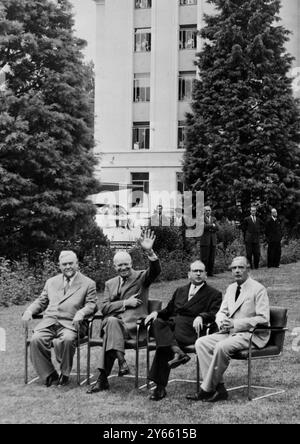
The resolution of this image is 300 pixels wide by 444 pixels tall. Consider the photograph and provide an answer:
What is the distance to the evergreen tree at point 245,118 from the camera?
1099 inches

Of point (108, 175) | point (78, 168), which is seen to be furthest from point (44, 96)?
point (108, 175)

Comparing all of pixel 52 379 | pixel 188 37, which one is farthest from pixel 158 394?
pixel 188 37

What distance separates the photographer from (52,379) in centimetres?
835

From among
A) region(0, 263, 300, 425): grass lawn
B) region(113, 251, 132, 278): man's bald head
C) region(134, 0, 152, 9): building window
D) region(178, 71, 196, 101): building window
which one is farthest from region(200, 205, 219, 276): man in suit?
region(134, 0, 152, 9): building window

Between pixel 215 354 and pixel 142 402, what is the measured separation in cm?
85

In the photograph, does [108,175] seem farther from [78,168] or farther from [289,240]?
[78,168]

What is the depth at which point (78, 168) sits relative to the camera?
17.6 metres

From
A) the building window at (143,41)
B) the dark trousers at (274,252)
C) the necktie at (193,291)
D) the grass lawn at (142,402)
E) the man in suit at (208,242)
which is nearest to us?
the grass lawn at (142,402)

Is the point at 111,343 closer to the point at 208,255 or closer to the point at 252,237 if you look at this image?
the point at 208,255

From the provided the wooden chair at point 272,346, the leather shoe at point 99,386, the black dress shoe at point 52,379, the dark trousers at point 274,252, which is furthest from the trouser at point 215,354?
the dark trousers at point 274,252

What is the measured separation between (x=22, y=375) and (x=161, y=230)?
12042 millimetres

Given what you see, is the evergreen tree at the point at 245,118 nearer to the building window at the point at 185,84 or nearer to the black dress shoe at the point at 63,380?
the building window at the point at 185,84

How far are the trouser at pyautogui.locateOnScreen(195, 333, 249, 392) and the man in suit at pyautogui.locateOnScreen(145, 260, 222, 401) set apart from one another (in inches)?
8.8

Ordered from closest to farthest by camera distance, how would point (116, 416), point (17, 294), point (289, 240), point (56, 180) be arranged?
point (116, 416) → point (17, 294) → point (56, 180) → point (289, 240)
